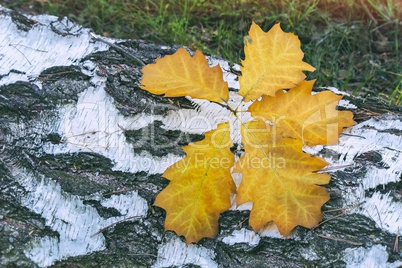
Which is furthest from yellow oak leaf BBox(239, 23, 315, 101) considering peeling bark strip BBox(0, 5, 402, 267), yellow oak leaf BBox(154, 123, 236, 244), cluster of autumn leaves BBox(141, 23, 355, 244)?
yellow oak leaf BBox(154, 123, 236, 244)

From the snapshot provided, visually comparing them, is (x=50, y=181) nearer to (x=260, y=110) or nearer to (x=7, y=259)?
(x=7, y=259)

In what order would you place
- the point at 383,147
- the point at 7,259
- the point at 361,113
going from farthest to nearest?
1. the point at 361,113
2. the point at 383,147
3. the point at 7,259

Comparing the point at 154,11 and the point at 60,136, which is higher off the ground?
the point at 154,11

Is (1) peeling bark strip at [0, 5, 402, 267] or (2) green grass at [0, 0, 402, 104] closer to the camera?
(1) peeling bark strip at [0, 5, 402, 267]

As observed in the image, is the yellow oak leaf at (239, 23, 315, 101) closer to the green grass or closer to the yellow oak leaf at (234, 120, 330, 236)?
the yellow oak leaf at (234, 120, 330, 236)

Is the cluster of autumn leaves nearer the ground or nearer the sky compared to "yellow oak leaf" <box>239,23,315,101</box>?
nearer the ground

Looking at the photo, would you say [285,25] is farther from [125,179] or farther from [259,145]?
[125,179]

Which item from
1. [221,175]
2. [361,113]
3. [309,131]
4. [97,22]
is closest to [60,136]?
[221,175]
